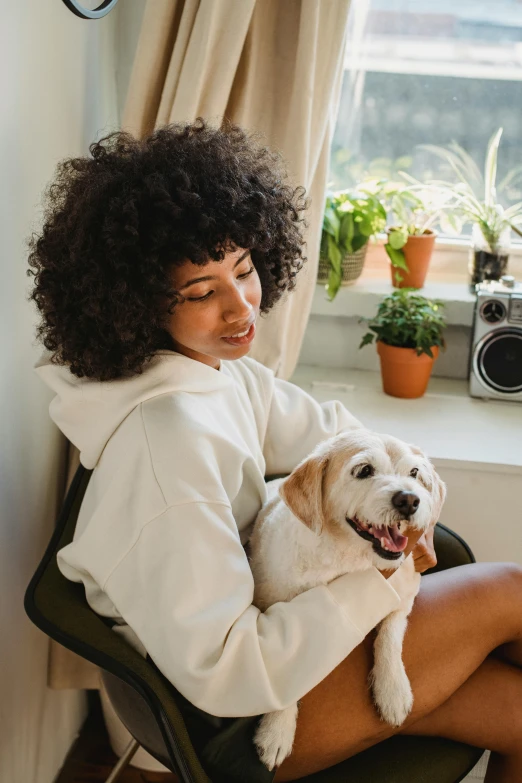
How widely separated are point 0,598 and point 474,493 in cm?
105

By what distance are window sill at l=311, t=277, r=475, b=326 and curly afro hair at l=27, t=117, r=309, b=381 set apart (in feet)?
3.00

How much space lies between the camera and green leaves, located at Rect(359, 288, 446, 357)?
200 centimetres

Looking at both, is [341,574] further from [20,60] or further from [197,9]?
[197,9]

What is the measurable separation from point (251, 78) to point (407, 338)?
2.54 ft

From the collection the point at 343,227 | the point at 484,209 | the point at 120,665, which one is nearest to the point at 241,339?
the point at 120,665

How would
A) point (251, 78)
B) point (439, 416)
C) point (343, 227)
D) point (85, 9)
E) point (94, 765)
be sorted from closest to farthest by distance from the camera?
point (85, 9), point (251, 78), point (94, 765), point (439, 416), point (343, 227)

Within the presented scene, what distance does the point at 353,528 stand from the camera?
1.15m

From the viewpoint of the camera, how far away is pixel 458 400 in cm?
211

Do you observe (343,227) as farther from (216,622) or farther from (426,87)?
(216,622)

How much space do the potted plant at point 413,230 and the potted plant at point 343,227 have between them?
85 mm

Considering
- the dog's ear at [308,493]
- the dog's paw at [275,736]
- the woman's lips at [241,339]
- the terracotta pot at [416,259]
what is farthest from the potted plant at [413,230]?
the dog's paw at [275,736]

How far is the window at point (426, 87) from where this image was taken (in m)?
2.22

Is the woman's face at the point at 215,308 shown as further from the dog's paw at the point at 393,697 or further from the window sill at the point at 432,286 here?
the window sill at the point at 432,286

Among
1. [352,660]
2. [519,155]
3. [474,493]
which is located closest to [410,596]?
[352,660]
